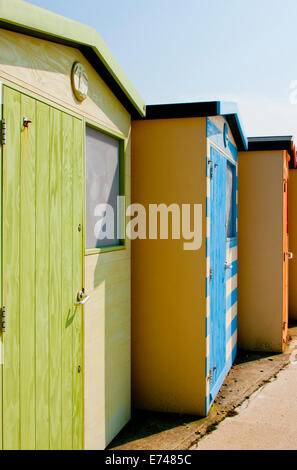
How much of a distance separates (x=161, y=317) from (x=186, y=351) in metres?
0.38

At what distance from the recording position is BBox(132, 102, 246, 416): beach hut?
14.5 ft

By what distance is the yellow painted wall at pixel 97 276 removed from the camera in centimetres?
265

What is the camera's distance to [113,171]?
160 inches

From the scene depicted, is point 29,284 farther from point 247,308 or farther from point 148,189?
point 247,308

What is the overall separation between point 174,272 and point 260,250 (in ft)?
8.38

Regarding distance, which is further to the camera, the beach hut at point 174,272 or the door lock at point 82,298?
the beach hut at point 174,272

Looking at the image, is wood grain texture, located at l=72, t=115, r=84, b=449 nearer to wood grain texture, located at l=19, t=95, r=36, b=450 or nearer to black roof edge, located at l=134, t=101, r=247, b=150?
wood grain texture, located at l=19, t=95, r=36, b=450

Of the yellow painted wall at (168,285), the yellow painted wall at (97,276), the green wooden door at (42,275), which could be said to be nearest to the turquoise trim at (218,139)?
the yellow painted wall at (168,285)

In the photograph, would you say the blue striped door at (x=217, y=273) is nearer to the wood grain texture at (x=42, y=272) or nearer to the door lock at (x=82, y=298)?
the door lock at (x=82, y=298)

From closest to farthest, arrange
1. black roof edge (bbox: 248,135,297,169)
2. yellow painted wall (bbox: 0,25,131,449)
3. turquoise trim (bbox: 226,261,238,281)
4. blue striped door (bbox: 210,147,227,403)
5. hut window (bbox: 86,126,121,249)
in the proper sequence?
yellow painted wall (bbox: 0,25,131,449)
hut window (bbox: 86,126,121,249)
blue striped door (bbox: 210,147,227,403)
turquoise trim (bbox: 226,261,238,281)
black roof edge (bbox: 248,135,297,169)

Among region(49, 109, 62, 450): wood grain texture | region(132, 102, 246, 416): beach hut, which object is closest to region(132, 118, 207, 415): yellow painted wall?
region(132, 102, 246, 416): beach hut

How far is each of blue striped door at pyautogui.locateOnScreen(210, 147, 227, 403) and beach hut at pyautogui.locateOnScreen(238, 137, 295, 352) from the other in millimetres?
1399

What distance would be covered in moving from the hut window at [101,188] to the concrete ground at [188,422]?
1558mm
